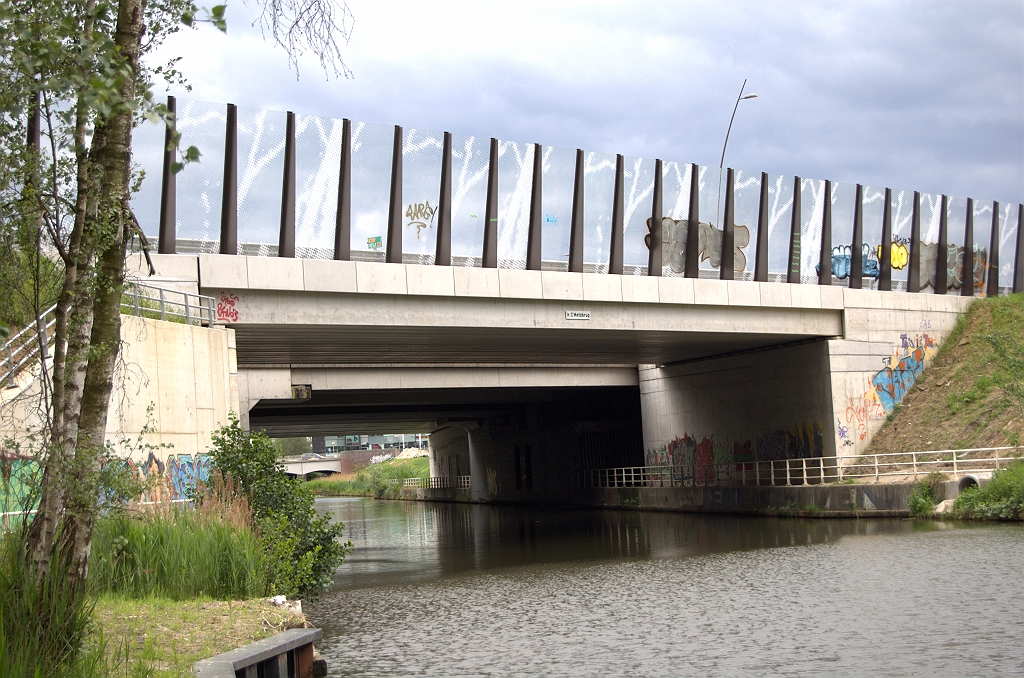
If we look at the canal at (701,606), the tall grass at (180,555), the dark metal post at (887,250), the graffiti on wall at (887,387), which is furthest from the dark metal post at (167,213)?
the dark metal post at (887,250)

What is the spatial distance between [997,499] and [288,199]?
1910 cm

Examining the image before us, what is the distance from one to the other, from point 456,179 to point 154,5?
65.0 feet

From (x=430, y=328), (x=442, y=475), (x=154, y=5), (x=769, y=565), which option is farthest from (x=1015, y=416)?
(x=442, y=475)

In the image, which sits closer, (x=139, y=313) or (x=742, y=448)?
(x=139, y=313)

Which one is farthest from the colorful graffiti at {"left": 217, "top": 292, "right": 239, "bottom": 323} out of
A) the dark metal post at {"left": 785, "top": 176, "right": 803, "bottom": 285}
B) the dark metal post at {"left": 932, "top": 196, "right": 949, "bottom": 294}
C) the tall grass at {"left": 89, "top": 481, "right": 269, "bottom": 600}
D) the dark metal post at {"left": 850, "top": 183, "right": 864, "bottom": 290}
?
the dark metal post at {"left": 932, "top": 196, "right": 949, "bottom": 294}

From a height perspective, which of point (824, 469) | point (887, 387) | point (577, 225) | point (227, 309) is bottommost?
point (824, 469)

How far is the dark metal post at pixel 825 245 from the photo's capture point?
35281mm

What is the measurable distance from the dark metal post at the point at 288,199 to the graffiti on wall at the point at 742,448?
1853 cm

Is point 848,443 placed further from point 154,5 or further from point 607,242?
point 154,5

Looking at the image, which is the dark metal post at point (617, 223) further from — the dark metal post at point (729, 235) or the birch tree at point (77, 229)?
the birch tree at point (77, 229)

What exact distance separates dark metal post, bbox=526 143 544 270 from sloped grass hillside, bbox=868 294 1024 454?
12.9 meters

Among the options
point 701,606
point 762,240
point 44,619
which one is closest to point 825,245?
point 762,240

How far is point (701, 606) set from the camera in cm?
1429

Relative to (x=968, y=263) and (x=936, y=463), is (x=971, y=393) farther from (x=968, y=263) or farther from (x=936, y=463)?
(x=968, y=263)
